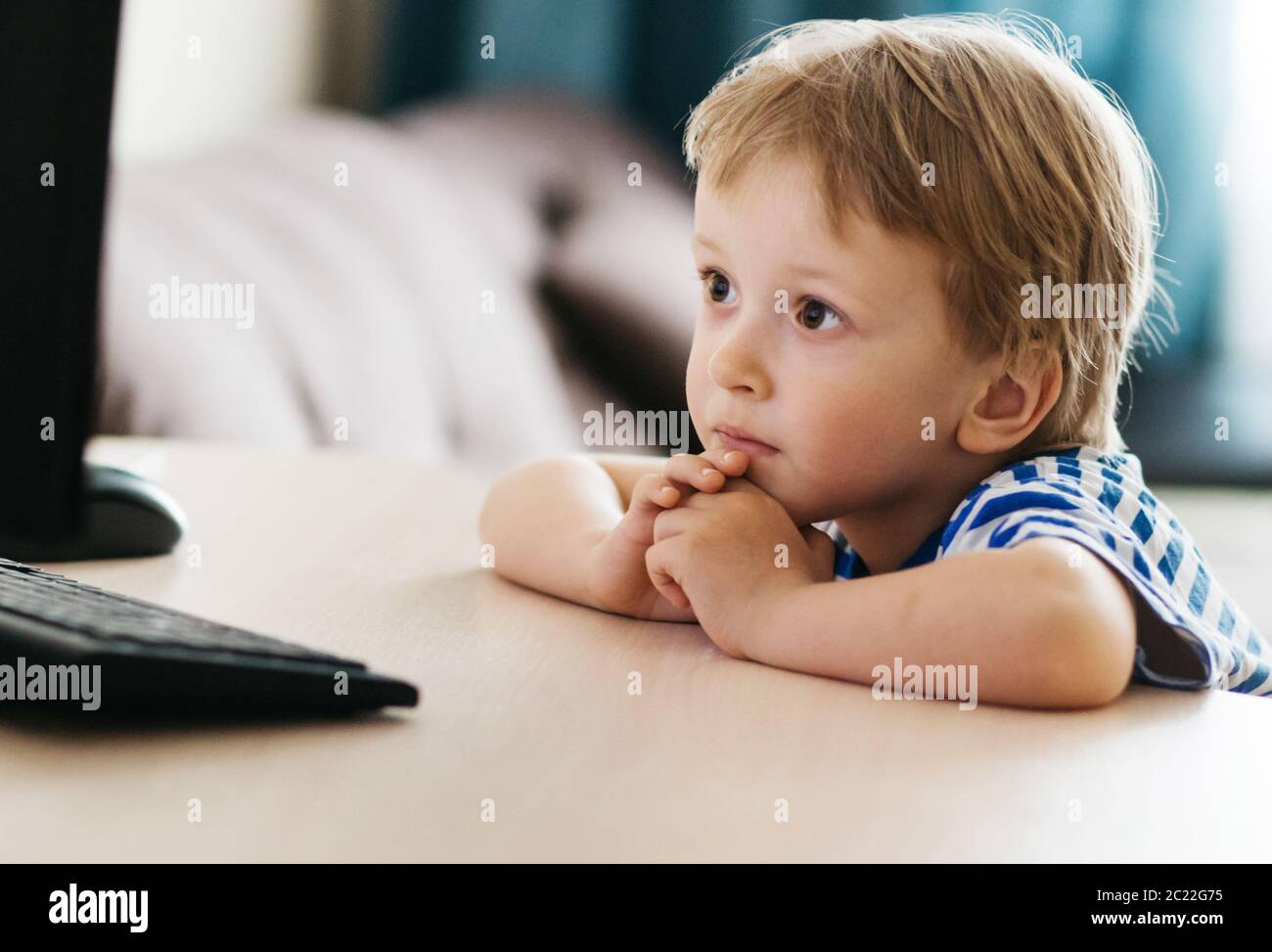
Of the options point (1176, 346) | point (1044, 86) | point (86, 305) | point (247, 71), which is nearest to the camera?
point (86, 305)

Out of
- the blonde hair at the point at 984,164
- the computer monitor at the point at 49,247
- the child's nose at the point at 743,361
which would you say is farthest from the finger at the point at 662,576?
the computer monitor at the point at 49,247

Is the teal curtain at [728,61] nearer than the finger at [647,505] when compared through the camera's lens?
No

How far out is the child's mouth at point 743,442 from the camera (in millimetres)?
854

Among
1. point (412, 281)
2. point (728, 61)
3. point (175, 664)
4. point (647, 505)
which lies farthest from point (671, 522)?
point (728, 61)

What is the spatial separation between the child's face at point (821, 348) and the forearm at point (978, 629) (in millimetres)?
144

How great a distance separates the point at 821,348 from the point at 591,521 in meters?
0.21

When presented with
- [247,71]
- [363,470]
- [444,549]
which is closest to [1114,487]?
[444,549]

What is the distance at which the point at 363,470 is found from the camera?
1.33 meters

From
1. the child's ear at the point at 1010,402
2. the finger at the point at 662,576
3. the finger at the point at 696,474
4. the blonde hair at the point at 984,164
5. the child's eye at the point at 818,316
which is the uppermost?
the blonde hair at the point at 984,164

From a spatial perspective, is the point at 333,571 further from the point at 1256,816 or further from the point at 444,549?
the point at 1256,816

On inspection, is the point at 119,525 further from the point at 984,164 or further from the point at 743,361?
the point at 984,164

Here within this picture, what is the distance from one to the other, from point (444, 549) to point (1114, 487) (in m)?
0.46

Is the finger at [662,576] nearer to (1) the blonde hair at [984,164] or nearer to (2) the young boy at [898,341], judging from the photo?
(2) the young boy at [898,341]

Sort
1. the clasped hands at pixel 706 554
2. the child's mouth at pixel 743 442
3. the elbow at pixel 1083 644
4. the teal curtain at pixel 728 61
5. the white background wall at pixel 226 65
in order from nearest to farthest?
the elbow at pixel 1083 644 → the clasped hands at pixel 706 554 → the child's mouth at pixel 743 442 → the white background wall at pixel 226 65 → the teal curtain at pixel 728 61
